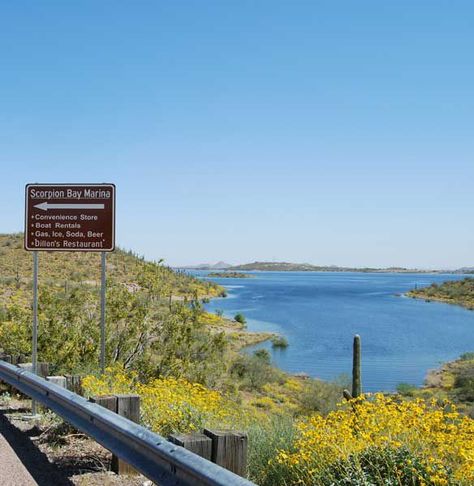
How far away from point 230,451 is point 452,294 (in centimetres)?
11614

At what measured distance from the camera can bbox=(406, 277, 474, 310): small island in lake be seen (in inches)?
4134

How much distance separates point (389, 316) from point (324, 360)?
3403 centimetres

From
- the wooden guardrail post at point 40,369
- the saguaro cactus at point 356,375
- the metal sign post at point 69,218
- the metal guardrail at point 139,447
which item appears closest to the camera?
the metal guardrail at point 139,447

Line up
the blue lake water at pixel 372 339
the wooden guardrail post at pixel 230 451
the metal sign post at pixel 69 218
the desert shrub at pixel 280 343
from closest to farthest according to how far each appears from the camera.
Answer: the wooden guardrail post at pixel 230 451, the metal sign post at pixel 69 218, the blue lake water at pixel 372 339, the desert shrub at pixel 280 343

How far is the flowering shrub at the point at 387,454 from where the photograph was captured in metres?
4.50

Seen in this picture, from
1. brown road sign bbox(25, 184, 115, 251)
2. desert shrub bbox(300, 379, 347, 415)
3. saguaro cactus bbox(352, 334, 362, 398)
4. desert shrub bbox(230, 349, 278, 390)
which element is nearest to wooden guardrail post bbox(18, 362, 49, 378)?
brown road sign bbox(25, 184, 115, 251)

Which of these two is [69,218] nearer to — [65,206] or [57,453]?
[65,206]

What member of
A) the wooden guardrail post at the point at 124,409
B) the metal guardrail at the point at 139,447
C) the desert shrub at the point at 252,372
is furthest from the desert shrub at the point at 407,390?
the wooden guardrail post at the point at 124,409

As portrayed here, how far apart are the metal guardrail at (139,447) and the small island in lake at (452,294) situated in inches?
3782

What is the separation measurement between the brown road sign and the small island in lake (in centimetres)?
9410

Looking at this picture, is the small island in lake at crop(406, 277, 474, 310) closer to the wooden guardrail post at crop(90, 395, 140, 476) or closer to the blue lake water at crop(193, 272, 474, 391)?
the blue lake water at crop(193, 272, 474, 391)

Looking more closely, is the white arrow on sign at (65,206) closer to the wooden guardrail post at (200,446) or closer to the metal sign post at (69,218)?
the metal sign post at (69,218)

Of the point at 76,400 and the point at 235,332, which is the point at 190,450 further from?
the point at 235,332

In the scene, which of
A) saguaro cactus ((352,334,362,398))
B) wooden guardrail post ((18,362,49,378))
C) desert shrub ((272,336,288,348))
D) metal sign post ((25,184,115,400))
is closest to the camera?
wooden guardrail post ((18,362,49,378))
